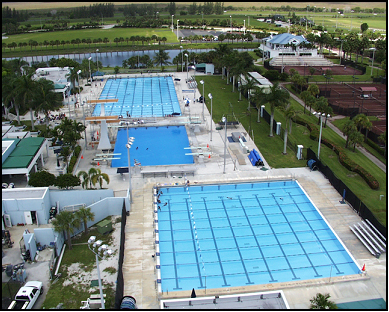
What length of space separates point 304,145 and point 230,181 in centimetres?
1190

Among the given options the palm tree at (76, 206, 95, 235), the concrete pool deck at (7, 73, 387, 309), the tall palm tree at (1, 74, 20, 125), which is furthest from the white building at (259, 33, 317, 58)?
the palm tree at (76, 206, 95, 235)

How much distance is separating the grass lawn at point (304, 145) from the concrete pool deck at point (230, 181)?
1594mm

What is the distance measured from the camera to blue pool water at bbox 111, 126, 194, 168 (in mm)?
39312

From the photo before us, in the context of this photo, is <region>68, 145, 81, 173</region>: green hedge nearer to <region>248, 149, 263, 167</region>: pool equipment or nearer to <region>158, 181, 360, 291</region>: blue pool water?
<region>158, 181, 360, 291</region>: blue pool water

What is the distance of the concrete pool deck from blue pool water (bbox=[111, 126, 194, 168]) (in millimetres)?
1472

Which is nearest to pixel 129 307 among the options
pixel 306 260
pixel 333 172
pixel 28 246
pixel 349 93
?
pixel 28 246

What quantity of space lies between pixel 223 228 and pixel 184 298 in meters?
8.00

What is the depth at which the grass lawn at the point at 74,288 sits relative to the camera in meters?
21.1

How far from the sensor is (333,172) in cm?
3431

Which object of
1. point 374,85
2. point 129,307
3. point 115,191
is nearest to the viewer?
point 129,307

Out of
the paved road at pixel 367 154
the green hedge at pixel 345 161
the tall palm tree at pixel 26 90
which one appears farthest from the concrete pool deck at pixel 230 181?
the tall palm tree at pixel 26 90

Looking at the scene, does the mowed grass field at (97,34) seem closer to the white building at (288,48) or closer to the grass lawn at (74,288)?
the white building at (288,48)

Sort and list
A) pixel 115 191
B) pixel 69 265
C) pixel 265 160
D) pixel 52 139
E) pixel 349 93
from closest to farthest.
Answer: pixel 69 265 → pixel 115 191 → pixel 265 160 → pixel 52 139 → pixel 349 93

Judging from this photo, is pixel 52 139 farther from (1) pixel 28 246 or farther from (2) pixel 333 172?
(2) pixel 333 172
